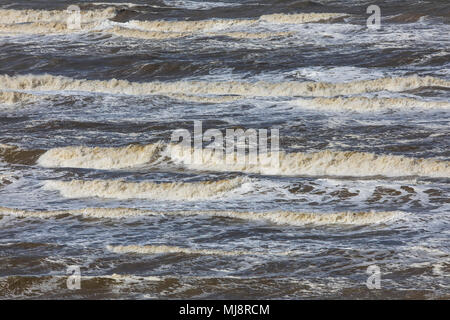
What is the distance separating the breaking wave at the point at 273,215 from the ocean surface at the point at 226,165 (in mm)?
27

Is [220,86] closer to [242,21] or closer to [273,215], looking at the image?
[242,21]

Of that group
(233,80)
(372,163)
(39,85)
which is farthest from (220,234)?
(39,85)

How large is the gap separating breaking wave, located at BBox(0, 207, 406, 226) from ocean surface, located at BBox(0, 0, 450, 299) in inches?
1.1

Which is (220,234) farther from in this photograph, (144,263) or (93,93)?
(93,93)

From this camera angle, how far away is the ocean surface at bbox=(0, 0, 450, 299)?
1005cm

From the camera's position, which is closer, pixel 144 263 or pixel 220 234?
pixel 144 263

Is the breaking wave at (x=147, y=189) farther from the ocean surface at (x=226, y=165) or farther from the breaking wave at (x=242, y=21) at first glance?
the breaking wave at (x=242, y=21)

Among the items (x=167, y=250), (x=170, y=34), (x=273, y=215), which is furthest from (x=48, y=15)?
(x=167, y=250)

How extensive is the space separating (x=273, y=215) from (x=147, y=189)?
8.48 ft

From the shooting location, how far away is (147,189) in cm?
1388

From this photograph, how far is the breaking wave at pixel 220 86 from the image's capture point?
19.8 metres

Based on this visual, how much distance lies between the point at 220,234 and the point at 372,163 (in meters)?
4.15
